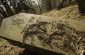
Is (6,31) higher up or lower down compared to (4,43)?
higher up

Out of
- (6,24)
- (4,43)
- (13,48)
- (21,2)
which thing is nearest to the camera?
(6,24)

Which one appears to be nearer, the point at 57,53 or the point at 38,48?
the point at 57,53

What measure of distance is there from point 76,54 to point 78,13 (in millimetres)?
4045

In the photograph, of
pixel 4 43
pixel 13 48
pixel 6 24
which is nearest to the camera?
pixel 6 24

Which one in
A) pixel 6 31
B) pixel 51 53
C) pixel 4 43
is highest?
pixel 6 31

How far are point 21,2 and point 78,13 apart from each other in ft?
22.2

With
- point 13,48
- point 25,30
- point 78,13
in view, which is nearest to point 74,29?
point 25,30

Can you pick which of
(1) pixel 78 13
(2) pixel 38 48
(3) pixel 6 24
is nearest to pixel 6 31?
(3) pixel 6 24

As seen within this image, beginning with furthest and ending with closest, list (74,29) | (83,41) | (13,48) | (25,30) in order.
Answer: (13,48) < (25,30) < (74,29) < (83,41)

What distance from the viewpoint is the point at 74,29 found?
4.58 m

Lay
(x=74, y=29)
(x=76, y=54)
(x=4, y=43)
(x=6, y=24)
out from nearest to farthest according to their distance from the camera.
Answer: (x=76, y=54)
(x=74, y=29)
(x=6, y=24)
(x=4, y=43)

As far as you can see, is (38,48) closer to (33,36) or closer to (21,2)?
(33,36)

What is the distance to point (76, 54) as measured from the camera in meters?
3.88

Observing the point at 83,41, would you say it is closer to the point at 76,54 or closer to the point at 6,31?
the point at 76,54
